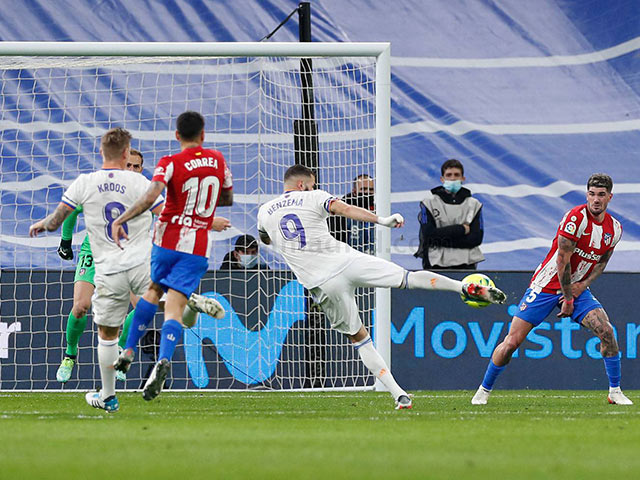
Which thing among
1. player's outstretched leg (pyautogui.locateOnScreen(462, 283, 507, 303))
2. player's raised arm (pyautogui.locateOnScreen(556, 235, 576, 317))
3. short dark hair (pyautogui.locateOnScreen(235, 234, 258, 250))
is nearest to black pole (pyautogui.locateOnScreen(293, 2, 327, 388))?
short dark hair (pyautogui.locateOnScreen(235, 234, 258, 250))

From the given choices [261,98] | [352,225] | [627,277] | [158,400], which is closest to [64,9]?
[261,98]

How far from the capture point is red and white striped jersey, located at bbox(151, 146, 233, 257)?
7.35 meters

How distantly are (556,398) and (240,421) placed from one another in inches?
158

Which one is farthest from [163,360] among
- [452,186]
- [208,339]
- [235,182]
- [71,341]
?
[235,182]

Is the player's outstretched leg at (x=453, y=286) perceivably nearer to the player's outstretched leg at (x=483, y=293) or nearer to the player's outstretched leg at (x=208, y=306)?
the player's outstretched leg at (x=483, y=293)

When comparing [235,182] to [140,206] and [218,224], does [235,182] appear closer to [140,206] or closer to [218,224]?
[218,224]

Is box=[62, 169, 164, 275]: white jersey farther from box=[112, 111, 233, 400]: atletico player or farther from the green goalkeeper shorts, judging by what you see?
the green goalkeeper shorts

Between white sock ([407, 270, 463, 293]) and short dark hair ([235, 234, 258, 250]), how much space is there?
11.0ft

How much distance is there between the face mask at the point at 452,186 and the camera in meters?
11.8

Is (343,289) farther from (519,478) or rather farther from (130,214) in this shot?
(519,478)

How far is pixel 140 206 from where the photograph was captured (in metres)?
7.21

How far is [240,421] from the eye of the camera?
675cm

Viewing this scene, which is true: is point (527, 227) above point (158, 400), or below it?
above

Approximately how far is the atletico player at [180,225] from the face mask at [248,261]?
3764 millimetres
